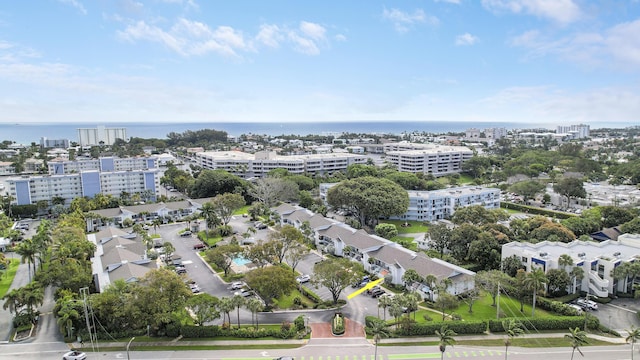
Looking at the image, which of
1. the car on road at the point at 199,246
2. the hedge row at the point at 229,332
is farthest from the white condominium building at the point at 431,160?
the hedge row at the point at 229,332

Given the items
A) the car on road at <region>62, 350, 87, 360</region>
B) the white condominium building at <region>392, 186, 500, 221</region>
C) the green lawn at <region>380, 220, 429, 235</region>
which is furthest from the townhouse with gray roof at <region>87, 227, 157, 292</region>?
the white condominium building at <region>392, 186, 500, 221</region>

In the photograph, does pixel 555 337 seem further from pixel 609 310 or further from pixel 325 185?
pixel 325 185

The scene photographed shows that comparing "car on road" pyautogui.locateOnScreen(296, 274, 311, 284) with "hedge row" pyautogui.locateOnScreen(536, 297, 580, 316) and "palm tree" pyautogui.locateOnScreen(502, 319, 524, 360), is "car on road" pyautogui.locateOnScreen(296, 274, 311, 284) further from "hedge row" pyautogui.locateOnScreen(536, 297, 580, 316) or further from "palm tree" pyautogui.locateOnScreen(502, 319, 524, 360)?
"hedge row" pyautogui.locateOnScreen(536, 297, 580, 316)

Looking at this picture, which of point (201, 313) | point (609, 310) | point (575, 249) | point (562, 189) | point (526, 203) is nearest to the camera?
point (201, 313)

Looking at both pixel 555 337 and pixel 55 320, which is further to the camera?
pixel 55 320

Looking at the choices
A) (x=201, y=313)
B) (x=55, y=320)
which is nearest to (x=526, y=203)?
(x=201, y=313)

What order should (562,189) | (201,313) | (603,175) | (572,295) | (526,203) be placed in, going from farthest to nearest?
1. (603,175)
2. (526,203)
3. (562,189)
4. (572,295)
5. (201,313)

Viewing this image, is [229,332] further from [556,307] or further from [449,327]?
[556,307]

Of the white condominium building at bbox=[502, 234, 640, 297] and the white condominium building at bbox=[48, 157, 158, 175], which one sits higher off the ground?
the white condominium building at bbox=[48, 157, 158, 175]
